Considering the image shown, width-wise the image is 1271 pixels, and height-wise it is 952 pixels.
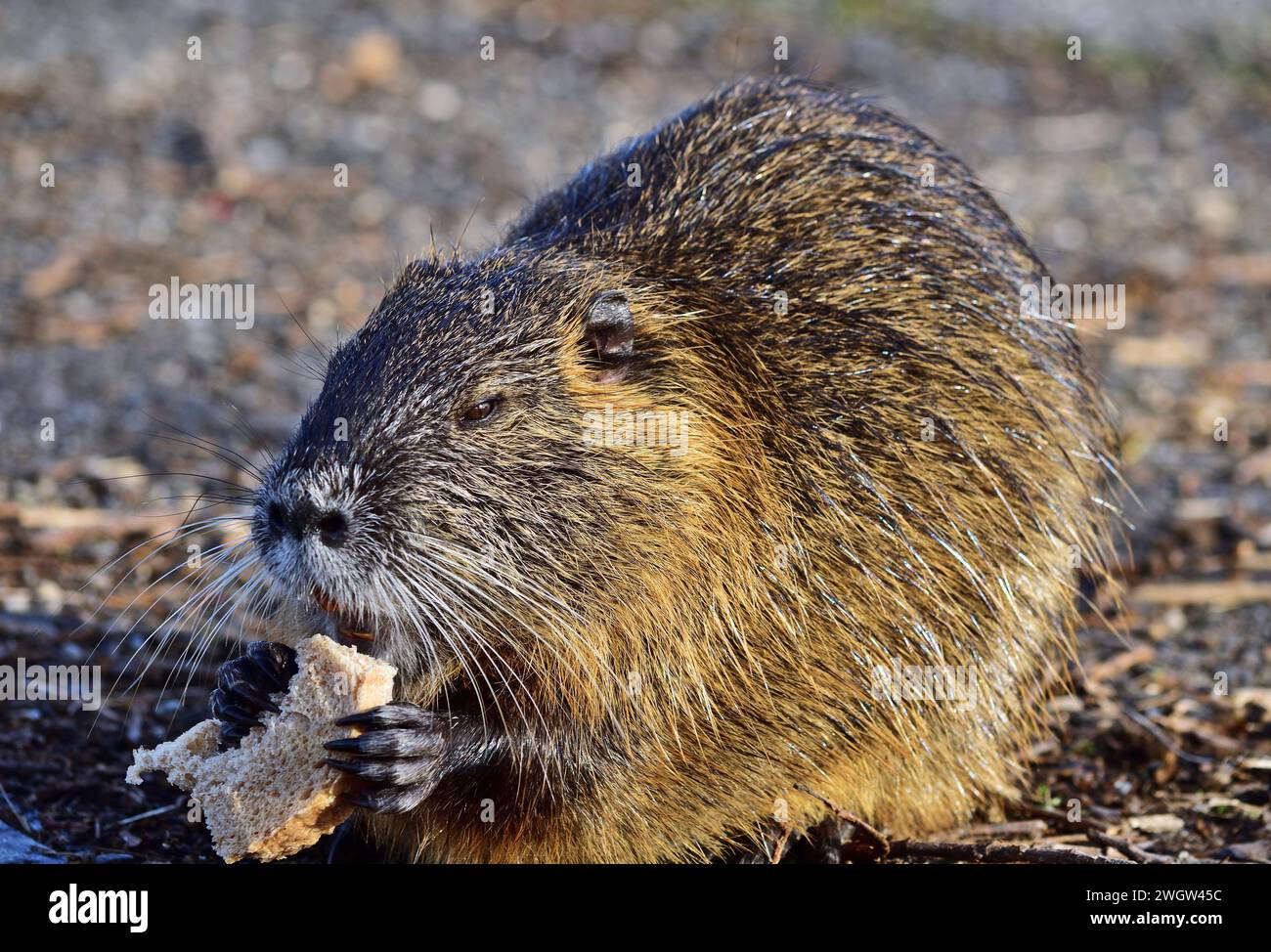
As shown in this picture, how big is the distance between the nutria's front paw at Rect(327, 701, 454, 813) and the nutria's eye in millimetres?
737

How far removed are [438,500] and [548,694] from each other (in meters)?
0.57

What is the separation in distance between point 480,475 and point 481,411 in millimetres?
208

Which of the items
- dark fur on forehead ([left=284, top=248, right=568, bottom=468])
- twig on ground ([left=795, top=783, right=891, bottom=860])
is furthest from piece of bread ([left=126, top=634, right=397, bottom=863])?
twig on ground ([left=795, top=783, right=891, bottom=860])

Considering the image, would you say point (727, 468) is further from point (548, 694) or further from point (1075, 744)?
point (1075, 744)

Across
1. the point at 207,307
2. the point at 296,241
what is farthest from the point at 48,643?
the point at 296,241

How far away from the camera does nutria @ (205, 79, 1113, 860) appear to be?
3791 mm

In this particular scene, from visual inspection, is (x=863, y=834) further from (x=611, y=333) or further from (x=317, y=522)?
(x=317, y=522)

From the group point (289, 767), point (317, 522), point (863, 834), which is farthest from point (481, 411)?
point (863, 834)

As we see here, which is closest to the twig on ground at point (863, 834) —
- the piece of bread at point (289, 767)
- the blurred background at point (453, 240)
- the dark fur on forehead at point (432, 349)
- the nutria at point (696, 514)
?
the nutria at point (696, 514)

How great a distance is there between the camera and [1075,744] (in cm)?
510

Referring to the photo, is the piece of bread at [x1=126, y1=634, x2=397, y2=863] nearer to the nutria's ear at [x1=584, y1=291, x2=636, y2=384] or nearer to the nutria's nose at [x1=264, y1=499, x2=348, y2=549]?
the nutria's nose at [x1=264, y1=499, x2=348, y2=549]

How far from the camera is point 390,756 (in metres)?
3.66
